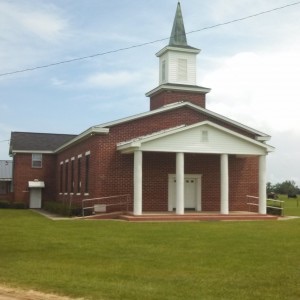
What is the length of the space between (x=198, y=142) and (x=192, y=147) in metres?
0.46

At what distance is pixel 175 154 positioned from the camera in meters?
31.4

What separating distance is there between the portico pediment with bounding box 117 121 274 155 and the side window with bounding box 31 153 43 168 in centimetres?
1902

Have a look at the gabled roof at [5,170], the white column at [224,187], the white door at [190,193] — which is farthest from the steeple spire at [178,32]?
the gabled roof at [5,170]

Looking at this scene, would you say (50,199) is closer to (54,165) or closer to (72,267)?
(54,165)

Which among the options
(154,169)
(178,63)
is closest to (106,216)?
(154,169)

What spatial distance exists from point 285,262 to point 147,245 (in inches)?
181

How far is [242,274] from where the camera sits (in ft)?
36.1

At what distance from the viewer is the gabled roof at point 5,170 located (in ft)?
174

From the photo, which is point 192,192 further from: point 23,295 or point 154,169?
point 23,295

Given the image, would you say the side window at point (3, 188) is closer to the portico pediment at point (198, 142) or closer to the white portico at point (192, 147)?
the portico pediment at point (198, 142)

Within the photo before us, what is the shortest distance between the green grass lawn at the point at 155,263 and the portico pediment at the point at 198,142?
8393mm

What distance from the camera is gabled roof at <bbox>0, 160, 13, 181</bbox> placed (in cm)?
5309

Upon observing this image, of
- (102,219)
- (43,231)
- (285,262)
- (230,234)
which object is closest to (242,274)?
(285,262)

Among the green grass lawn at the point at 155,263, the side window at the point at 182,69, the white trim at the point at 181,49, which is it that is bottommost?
the green grass lawn at the point at 155,263
